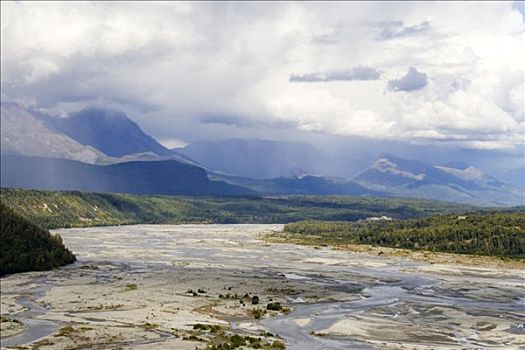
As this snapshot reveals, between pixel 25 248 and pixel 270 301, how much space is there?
81.9 m

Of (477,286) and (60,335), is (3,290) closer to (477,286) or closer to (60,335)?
(60,335)

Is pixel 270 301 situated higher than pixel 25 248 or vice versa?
pixel 25 248

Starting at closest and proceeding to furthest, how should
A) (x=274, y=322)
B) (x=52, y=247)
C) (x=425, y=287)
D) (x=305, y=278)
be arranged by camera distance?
(x=274, y=322)
(x=425, y=287)
(x=305, y=278)
(x=52, y=247)

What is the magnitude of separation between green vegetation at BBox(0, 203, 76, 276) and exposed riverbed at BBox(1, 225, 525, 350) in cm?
588

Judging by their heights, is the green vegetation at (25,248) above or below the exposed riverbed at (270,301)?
above

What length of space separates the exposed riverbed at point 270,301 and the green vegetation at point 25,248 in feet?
19.3

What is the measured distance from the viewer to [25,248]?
179500 mm

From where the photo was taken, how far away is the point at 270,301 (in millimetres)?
131750

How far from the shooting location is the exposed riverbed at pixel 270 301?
96.9 meters

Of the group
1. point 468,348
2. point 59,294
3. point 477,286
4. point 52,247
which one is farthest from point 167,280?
point 468,348

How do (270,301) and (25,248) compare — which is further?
(25,248)

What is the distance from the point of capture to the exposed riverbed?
96.9m

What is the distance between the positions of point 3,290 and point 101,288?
20538mm

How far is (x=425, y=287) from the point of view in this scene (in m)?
158
